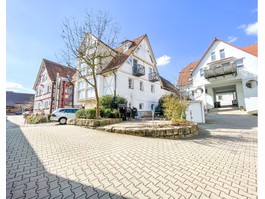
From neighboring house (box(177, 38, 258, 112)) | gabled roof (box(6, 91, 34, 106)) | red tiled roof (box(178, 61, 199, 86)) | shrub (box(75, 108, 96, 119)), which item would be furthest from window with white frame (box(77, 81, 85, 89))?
gabled roof (box(6, 91, 34, 106))

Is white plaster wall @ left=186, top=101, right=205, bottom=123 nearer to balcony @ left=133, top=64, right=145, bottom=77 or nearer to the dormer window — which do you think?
balcony @ left=133, top=64, right=145, bottom=77

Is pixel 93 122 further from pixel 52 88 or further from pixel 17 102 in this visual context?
pixel 17 102

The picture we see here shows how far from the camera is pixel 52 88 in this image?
79.0ft

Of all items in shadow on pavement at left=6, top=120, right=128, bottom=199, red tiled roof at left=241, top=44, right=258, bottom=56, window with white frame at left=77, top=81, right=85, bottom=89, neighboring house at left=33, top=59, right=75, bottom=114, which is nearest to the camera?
shadow on pavement at left=6, top=120, right=128, bottom=199

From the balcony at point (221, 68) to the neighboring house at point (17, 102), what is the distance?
4705 cm

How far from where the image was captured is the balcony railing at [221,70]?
1850 centimetres

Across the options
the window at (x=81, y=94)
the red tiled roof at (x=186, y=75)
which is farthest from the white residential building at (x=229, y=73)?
the window at (x=81, y=94)

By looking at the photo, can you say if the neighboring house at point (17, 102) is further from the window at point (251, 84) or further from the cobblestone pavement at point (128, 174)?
the window at point (251, 84)

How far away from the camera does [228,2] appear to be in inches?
157

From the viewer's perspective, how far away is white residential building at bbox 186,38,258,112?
17.8 m

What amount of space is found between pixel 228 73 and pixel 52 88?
30.6m

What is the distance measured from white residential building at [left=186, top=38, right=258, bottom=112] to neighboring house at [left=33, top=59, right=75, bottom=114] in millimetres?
21790
